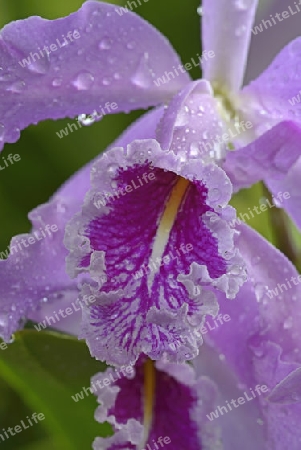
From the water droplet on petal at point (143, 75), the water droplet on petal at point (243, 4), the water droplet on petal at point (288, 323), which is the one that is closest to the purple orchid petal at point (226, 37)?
the water droplet on petal at point (243, 4)

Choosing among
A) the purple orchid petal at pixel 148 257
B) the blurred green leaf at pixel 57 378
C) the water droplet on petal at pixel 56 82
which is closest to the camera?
the purple orchid petal at pixel 148 257

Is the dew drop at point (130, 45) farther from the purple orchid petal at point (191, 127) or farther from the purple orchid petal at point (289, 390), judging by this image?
the purple orchid petal at point (289, 390)

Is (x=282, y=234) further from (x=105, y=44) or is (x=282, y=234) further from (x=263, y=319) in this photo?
(x=105, y=44)

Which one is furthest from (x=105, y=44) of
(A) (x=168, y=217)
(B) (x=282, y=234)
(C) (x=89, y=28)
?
(B) (x=282, y=234)

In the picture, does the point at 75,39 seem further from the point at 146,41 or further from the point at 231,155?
the point at 231,155

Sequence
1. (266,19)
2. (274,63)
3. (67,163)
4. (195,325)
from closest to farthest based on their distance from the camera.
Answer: (195,325)
(274,63)
(67,163)
(266,19)

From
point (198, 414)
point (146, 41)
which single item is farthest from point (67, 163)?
point (198, 414)

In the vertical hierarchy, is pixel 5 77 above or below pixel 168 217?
above
